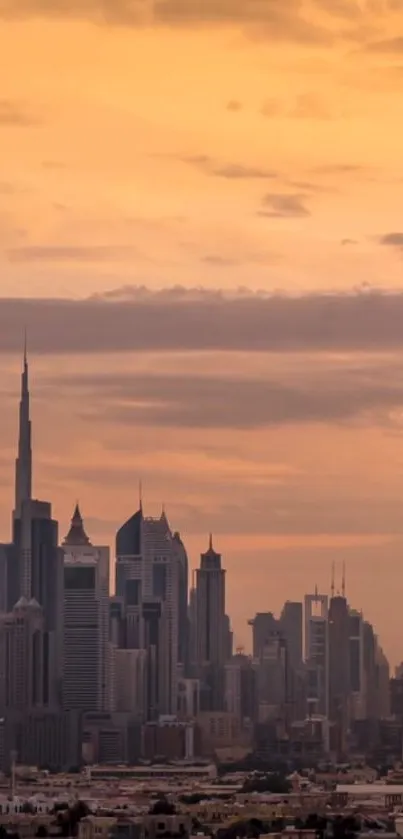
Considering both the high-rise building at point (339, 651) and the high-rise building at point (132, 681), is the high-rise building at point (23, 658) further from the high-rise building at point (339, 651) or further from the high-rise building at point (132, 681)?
the high-rise building at point (339, 651)

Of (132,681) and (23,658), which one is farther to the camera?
(132,681)

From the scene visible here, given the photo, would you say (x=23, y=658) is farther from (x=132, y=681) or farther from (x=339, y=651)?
(x=339, y=651)

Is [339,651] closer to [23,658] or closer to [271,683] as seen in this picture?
[271,683]

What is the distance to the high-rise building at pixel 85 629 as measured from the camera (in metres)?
141

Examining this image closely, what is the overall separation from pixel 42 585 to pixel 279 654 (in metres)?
10.8

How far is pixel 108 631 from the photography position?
145500 mm

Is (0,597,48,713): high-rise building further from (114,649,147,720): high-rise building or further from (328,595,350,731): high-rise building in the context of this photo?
(328,595,350,731): high-rise building

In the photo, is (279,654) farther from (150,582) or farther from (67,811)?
(67,811)

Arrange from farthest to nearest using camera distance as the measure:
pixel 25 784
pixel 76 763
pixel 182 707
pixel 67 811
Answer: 1. pixel 182 707
2. pixel 76 763
3. pixel 25 784
4. pixel 67 811

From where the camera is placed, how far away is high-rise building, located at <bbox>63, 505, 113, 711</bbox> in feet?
463

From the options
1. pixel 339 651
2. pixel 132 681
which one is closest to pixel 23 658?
pixel 132 681

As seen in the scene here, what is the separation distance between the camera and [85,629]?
146000mm

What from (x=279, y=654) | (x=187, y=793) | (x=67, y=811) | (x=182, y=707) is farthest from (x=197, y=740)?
(x=67, y=811)

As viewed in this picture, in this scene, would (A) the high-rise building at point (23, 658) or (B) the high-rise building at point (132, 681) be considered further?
(B) the high-rise building at point (132, 681)
